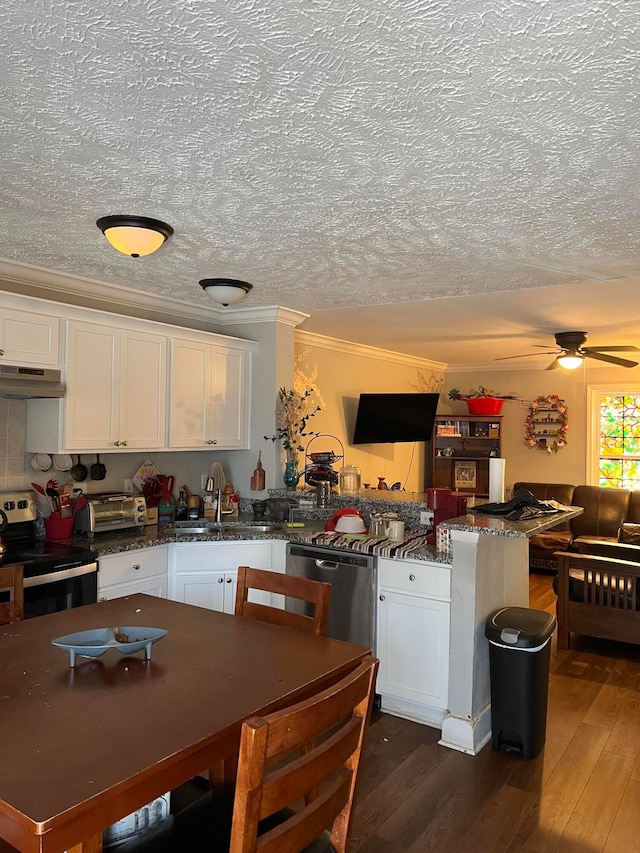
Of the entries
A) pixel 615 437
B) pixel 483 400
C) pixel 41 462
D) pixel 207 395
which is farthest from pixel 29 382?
pixel 615 437

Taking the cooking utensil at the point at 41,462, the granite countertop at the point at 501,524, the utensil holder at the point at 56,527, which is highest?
the cooking utensil at the point at 41,462

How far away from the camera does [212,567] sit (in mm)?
3867

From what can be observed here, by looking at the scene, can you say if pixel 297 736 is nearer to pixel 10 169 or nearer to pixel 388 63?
pixel 388 63

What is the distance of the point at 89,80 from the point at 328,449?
507 centimetres

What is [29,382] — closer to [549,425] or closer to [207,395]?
[207,395]

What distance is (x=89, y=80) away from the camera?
1636 mm

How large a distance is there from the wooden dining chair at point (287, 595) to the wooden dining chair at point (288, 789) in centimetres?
72

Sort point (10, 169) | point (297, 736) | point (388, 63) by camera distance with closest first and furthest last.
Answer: point (297, 736) → point (388, 63) → point (10, 169)

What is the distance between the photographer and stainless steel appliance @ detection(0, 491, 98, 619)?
10.1ft

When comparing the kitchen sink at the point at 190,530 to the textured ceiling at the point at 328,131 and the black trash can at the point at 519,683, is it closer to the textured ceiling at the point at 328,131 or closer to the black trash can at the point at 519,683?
the textured ceiling at the point at 328,131

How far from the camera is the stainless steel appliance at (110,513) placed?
3717mm

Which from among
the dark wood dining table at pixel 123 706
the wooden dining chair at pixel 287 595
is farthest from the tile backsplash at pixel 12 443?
the wooden dining chair at pixel 287 595

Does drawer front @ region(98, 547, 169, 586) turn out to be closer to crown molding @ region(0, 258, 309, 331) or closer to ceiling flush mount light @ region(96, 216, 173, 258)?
crown molding @ region(0, 258, 309, 331)

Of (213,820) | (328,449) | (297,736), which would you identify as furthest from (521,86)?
(328,449)
